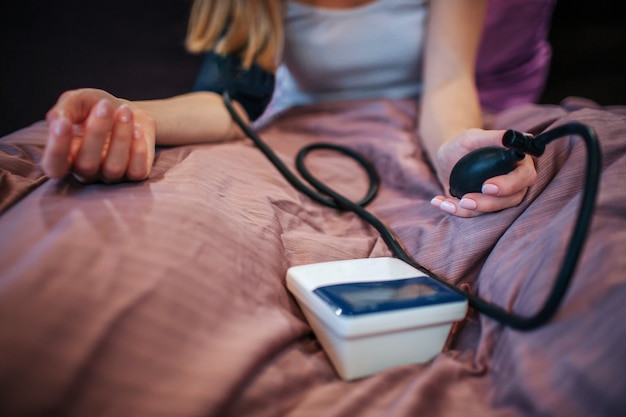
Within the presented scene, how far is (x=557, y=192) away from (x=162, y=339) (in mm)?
328

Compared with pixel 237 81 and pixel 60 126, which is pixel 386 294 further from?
pixel 237 81

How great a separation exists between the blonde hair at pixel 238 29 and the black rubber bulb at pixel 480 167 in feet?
1.46

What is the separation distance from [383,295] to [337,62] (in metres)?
0.55

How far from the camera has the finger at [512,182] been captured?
38 cm

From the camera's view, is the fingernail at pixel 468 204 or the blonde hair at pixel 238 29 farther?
the blonde hair at pixel 238 29

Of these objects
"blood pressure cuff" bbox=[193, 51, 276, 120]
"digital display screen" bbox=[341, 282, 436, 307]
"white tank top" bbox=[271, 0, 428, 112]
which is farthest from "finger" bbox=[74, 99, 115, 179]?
"white tank top" bbox=[271, 0, 428, 112]

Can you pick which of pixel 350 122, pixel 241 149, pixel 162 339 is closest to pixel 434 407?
pixel 162 339

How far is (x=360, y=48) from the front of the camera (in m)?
0.77

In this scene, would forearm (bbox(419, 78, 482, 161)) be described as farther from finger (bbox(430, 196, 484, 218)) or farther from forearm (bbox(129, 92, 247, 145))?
forearm (bbox(129, 92, 247, 145))

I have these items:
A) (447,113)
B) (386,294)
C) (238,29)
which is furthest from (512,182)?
(238,29)

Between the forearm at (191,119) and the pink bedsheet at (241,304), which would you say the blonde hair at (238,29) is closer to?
the forearm at (191,119)

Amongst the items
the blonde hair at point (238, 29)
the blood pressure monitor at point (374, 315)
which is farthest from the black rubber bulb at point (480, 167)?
the blonde hair at point (238, 29)

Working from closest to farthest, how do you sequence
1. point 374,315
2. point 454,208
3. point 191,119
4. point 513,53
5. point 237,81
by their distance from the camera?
point 374,315, point 454,208, point 191,119, point 237,81, point 513,53

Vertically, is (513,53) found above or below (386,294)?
above
